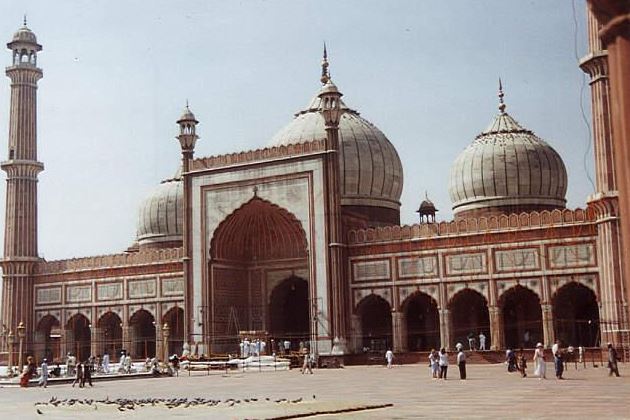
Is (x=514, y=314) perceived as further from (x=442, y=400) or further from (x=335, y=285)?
(x=442, y=400)

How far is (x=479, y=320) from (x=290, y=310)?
24.2 ft

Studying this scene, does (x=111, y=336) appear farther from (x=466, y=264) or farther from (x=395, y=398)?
(x=395, y=398)

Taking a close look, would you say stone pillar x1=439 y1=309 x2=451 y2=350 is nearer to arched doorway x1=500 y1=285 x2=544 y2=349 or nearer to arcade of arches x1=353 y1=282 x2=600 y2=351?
arcade of arches x1=353 y1=282 x2=600 y2=351

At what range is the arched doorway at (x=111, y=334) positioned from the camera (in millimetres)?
33625

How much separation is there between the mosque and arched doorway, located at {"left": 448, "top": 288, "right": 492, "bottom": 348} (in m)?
0.06

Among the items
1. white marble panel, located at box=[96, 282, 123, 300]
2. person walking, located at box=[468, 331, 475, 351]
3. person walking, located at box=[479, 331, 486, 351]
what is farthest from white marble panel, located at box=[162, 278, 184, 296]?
person walking, located at box=[479, 331, 486, 351]

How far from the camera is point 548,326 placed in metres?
24.5

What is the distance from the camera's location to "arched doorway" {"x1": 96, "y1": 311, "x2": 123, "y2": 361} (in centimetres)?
3362

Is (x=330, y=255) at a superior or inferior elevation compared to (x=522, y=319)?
superior

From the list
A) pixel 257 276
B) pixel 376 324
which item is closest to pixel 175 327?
pixel 257 276

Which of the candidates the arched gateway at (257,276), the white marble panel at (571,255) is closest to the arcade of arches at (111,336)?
the arched gateway at (257,276)

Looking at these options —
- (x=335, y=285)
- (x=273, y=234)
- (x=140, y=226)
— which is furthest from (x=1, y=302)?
(x=335, y=285)

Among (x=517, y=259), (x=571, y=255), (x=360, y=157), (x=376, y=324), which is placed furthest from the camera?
(x=360, y=157)

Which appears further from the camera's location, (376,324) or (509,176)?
(509,176)
